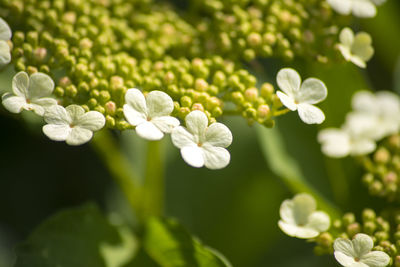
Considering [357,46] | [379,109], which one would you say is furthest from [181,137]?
[379,109]

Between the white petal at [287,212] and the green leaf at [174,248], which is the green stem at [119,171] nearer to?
the green leaf at [174,248]

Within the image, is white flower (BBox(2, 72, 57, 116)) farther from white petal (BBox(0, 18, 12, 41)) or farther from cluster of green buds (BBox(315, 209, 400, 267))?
cluster of green buds (BBox(315, 209, 400, 267))

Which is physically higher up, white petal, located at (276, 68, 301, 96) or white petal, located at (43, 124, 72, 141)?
white petal, located at (276, 68, 301, 96)

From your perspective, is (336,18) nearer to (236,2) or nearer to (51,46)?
(236,2)

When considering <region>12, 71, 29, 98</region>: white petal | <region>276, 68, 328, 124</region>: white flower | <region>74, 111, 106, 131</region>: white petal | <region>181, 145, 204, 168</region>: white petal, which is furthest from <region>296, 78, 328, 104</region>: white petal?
<region>12, 71, 29, 98</region>: white petal

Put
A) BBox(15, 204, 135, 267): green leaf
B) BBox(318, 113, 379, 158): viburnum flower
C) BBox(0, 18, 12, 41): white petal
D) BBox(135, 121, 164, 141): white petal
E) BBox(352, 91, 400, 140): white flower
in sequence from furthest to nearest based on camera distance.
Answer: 1. BBox(352, 91, 400, 140): white flower
2. BBox(318, 113, 379, 158): viburnum flower
3. BBox(15, 204, 135, 267): green leaf
4. BBox(0, 18, 12, 41): white petal
5. BBox(135, 121, 164, 141): white petal
